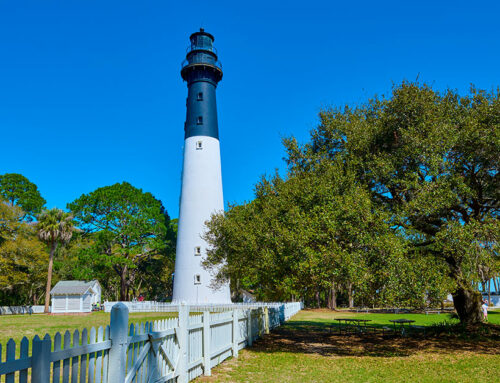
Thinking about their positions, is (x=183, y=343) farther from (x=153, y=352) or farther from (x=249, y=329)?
(x=249, y=329)

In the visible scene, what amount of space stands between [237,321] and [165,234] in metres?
32.4

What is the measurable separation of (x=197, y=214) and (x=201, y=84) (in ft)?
36.9

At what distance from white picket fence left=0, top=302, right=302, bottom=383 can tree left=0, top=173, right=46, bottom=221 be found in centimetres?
4036

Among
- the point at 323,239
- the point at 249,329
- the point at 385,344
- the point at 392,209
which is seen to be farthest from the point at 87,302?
the point at 392,209

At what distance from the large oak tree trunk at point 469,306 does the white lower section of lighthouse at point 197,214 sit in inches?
691

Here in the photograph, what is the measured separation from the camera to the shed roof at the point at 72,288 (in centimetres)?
3616

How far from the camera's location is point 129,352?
18.4 feet

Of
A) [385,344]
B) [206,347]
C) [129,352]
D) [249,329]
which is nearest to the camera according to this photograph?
[129,352]

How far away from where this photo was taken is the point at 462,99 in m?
13.7

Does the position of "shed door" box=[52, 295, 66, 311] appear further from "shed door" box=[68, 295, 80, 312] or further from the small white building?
"shed door" box=[68, 295, 80, 312]

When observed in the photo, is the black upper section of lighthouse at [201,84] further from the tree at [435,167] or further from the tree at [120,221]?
the tree at [435,167]

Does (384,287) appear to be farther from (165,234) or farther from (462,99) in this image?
(165,234)

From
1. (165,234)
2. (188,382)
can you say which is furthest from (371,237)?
(165,234)

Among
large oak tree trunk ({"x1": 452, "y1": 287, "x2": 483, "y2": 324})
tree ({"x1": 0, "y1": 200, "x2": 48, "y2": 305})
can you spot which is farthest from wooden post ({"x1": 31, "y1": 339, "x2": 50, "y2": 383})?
tree ({"x1": 0, "y1": 200, "x2": 48, "y2": 305})
